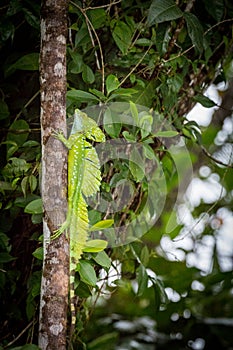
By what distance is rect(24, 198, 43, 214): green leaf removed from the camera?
1003 millimetres

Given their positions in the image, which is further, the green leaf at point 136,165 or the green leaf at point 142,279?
the green leaf at point 142,279

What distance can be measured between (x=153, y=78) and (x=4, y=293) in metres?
0.59

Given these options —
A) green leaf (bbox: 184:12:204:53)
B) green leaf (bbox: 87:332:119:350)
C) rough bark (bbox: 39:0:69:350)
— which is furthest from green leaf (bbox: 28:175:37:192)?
green leaf (bbox: 87:332:119:350)

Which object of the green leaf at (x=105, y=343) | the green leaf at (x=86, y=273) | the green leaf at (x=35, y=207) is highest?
the green leaf at (x=35, y=207)

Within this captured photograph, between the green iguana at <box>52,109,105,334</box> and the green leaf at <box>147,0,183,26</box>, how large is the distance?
27 centimetres

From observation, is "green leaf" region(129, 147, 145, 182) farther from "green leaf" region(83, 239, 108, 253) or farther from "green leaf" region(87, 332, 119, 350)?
"green leaf" region(87, 332, 119, 350)

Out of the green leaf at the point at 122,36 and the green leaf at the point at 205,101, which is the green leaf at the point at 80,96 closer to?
the green leaf at the point at 122,36

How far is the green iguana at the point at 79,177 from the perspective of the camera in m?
0.91

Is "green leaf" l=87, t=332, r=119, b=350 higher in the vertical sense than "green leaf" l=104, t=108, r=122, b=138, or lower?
lower

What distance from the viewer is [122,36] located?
116cm

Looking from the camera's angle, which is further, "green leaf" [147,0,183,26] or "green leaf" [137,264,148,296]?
"green leaf" [137,264,148,296]

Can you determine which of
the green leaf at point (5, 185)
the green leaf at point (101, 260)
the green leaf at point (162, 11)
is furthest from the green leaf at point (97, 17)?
the green leaf at point (101, 260)

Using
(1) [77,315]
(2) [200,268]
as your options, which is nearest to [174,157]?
(1) [77,315]

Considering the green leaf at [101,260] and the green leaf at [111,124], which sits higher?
the green leaf at [111,124]
